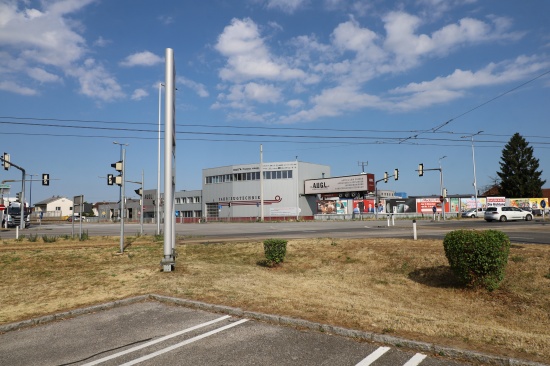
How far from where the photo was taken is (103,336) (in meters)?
5.52

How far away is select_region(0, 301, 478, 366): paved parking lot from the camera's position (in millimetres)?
4469

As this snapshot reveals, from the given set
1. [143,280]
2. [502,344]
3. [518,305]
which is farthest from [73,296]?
[518,305]

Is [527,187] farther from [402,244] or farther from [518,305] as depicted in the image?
[518,305]

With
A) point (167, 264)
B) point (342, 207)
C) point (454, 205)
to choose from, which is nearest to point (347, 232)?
point (167, 264)

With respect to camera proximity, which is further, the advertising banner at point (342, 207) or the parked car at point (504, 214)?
the advertising banner at point (342, 207)

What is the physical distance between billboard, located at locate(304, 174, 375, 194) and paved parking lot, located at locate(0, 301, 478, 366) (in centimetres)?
5641

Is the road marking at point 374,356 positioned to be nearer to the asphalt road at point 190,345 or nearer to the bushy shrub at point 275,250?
the asphalt road at point 190,345

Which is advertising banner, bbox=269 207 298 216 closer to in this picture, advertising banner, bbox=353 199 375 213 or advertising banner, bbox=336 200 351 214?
advertising banner, bbox=336 200 351 214

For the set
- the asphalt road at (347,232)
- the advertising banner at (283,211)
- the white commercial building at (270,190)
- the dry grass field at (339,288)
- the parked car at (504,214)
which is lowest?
the dry grass field at (339,288)

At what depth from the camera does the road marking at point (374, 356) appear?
14.0 feet

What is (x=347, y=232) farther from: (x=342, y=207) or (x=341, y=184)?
(x=342, y=207)

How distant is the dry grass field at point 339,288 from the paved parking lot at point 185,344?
639 millimetres

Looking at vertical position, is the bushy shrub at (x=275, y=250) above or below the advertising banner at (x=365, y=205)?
below

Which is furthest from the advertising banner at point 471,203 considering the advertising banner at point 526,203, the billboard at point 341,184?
the billboard at point 341,184
